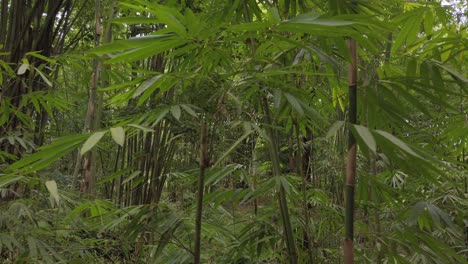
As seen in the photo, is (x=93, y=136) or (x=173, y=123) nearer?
(x=93, y=136)

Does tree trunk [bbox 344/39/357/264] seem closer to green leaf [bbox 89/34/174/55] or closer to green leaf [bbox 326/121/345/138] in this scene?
green leaf [bbox 326/121/345/138]

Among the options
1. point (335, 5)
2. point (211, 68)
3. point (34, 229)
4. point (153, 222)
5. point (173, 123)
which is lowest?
point (34, 229)

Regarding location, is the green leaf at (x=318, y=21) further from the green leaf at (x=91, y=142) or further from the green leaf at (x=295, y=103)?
the green leaf at (x=91, y=142)

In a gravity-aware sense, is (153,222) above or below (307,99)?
below

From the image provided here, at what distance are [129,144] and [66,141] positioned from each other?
233cm

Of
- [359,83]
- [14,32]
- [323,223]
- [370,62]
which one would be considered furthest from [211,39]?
[14,32]

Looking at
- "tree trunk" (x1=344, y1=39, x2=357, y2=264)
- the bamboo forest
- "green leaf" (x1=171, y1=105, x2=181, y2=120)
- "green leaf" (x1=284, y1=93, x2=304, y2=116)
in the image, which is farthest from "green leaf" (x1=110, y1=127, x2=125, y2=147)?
"tree trunk" (x1=344, y1=39, x2=357, y2=264)

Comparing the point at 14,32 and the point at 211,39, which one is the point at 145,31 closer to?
the point at 14,32

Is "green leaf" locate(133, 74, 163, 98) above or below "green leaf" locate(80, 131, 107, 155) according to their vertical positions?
above

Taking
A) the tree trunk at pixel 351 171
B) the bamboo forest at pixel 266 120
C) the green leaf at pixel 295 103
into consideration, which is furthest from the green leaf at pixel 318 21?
the tree trunk at pixel 351 171

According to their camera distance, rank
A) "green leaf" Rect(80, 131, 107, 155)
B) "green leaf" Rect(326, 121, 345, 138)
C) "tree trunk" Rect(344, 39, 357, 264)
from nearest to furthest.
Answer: "green leaf" Rect(80, 131, 107, 155)
"green leaf" Rect(326, 121, 345, 138)
"tree trunk" Rect(344, 39, 357, 264)

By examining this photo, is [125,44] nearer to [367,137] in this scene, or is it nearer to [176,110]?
[176,110]

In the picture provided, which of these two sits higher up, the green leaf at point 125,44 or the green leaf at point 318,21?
the green leaf at point 318,21

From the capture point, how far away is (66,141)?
66cm
